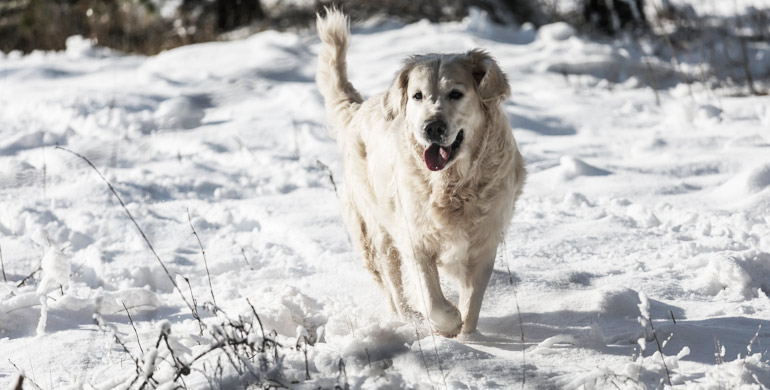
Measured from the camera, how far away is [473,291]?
3506 mm

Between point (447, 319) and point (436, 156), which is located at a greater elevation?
point (436, 156)

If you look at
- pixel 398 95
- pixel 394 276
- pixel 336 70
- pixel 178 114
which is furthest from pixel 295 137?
pixel 398 95

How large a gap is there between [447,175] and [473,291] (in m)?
0.56

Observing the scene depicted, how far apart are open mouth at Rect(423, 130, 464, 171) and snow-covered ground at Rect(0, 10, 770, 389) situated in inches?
26.2

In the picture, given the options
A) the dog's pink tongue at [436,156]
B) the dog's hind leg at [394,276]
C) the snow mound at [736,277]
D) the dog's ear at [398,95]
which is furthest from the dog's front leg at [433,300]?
the snow mound at [736,277]

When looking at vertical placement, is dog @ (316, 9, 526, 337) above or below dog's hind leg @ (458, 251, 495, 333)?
above

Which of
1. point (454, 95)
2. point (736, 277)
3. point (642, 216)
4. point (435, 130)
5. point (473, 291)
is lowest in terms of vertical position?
point (642, 216)

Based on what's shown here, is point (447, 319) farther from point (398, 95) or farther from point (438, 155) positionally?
point (398, 95)

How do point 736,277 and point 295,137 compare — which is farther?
point 295,137

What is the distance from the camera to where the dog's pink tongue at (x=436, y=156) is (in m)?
3.36

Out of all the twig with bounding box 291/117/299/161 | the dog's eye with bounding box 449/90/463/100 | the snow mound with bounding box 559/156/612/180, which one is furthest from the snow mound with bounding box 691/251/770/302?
the twig with bounding box 291/117/299/161

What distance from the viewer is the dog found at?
3.42 metres

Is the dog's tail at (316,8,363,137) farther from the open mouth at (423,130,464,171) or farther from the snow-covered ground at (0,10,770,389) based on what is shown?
the open mouth at (423,130,464,171)

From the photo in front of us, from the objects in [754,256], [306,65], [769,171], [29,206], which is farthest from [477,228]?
[306,65]
